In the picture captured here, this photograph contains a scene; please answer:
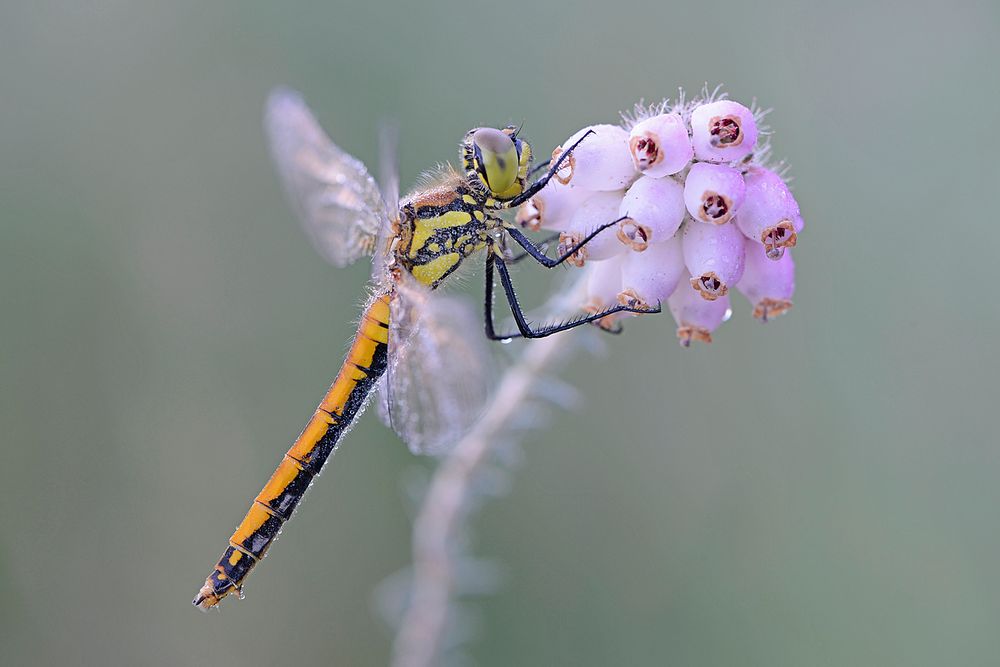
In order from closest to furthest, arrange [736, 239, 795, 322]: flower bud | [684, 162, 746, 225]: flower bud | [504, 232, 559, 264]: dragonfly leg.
A: [684, 162, 746, 225]: flower bud < [736, 239, 795, 322]: flower bud < [504, 232, 559, 264]: dragonfly leg

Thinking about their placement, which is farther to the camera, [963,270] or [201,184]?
[201,184]

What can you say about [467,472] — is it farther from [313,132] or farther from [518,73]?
[518,73]

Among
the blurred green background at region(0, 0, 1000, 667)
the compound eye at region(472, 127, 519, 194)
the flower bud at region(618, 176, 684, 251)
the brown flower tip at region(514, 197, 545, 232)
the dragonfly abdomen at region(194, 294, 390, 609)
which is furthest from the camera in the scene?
the blurred green background at region(0, 0, 1000, 667)

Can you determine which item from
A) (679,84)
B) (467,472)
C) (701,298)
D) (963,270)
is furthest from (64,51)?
(963,270)

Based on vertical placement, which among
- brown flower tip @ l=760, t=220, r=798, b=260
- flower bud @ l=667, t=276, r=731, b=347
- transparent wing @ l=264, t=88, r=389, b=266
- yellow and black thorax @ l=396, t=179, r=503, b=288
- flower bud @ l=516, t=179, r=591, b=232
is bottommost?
flower bud @ l=667, t=276, r=731, b=347

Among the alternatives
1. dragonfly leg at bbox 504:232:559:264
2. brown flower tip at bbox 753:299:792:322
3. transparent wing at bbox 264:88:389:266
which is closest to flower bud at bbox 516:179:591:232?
dragonfly leg at bbox 504:232:559:264

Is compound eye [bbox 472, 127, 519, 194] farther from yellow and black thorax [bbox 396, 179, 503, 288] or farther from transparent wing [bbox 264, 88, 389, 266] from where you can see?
transparent wing [bbox 264, 88, 389, 266]

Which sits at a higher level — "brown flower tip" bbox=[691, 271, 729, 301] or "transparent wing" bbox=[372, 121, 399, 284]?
"transparent wing" bbox=[372, 121, 399, 284]
